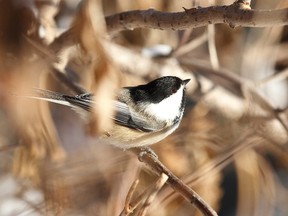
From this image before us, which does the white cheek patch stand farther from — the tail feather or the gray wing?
the tail feather

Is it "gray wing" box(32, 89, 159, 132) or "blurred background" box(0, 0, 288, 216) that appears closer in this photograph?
"gray wing" box(32, 89, 159, 132)

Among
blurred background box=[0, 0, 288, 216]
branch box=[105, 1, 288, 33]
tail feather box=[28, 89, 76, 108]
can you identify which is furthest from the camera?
blurred background box=[0, 0, 288, 216]

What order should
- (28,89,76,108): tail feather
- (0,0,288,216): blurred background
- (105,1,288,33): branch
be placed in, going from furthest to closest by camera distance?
1. (0,0,288,216): blurred background
2. (28,89,76,108): tail feather
3. (105,1,288,33): branch

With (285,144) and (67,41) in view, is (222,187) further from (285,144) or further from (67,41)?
(67,41)

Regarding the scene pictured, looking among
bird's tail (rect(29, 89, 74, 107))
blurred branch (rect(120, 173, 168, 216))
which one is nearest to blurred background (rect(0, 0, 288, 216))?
bird's tail (rect(29, 89, 74, 107))

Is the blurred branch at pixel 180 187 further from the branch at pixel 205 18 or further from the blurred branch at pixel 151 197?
the branch at pixel 205 18

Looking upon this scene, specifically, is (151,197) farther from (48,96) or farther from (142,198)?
(48,96)

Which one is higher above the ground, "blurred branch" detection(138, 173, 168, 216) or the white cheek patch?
"blurred branch" detection(138, 173, 168, 216)
